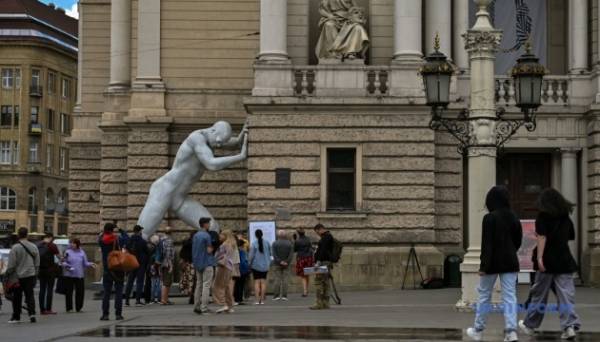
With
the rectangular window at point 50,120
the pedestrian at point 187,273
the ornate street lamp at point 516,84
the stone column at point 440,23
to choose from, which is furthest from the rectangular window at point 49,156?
the ornate street lamp at point 516,84

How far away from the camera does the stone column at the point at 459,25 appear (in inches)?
1505

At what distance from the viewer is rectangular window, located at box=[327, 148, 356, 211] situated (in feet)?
119

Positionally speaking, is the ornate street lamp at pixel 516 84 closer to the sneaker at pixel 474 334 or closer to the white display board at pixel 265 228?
the sneaker at pixel 474 334

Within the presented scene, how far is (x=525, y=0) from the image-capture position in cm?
A: 3969

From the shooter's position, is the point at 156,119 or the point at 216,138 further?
the point at 156,119

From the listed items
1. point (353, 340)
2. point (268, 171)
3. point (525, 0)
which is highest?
point (525, 0)

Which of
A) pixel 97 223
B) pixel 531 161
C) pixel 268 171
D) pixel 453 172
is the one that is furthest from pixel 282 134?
pixel 97 223

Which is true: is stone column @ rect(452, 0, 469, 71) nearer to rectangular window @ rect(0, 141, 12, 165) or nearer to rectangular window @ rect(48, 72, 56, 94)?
rectangular window @ rect(0, 141, 12, 165)

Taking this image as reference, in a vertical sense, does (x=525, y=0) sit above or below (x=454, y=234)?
above

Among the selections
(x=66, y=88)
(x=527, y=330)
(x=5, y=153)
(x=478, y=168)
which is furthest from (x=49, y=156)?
(x=527, y=330)

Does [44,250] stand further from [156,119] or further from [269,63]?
[156,119]

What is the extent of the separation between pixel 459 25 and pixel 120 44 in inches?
509

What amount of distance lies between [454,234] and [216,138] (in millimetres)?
6969

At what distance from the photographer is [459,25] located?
1516 inches
